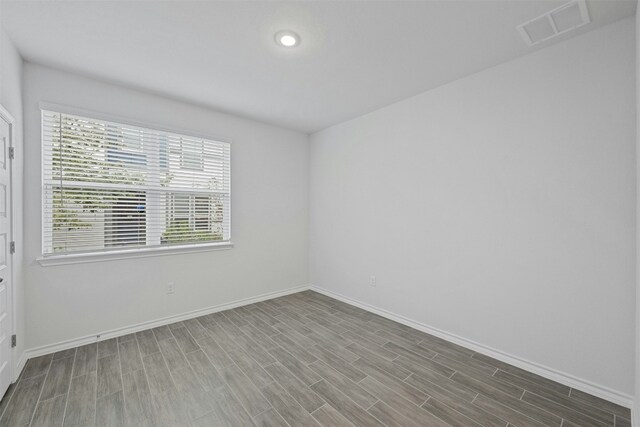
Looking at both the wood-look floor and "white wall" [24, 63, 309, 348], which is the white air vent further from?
"white wall" [24, 63, 309, 348]

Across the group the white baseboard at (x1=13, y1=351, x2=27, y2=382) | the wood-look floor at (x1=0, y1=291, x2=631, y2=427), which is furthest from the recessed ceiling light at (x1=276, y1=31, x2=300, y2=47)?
the white baseboard at (x1=13, y1=351, x2=27, y2=382)

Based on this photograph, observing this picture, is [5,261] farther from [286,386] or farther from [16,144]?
[286,386]

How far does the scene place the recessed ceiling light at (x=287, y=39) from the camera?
208cm

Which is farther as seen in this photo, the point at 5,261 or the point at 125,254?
the point at 125,254

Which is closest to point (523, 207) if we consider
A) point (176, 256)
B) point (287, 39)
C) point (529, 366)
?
point (529, 366)

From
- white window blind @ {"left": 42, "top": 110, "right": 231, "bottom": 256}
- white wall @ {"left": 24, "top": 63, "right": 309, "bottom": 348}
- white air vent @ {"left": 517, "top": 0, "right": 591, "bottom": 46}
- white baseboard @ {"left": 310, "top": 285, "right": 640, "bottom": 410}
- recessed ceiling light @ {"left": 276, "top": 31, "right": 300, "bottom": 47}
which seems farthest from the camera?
white window blind @ {"left": 42, "top": 110, "right": 231, "bottom": 256}

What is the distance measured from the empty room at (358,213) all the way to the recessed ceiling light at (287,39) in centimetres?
2

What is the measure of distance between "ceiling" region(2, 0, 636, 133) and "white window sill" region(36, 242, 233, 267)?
179cm

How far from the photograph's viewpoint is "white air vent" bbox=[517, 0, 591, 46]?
1812mm

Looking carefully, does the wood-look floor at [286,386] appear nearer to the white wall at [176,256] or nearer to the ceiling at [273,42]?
the white wall at [176,256]

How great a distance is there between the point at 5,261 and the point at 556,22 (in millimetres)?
4408

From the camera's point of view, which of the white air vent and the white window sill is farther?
the white window sill

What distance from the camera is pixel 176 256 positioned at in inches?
132

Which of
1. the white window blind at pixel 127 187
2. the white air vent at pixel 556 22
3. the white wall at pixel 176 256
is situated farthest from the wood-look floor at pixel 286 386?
the white air vent at pixel 556 22
